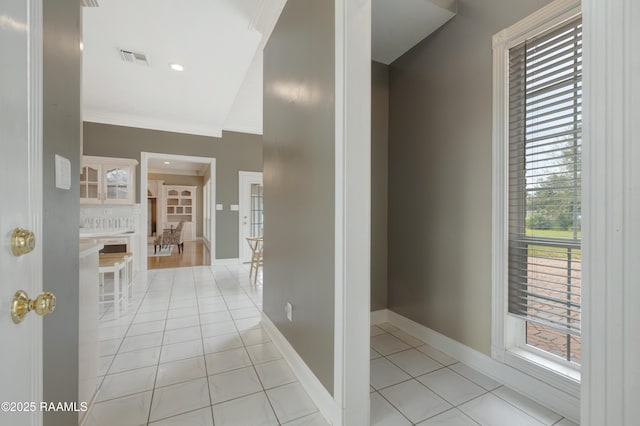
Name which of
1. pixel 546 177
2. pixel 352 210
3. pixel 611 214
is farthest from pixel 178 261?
pixel 611 214

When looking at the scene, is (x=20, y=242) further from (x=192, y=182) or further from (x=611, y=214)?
(x=192, y=182)

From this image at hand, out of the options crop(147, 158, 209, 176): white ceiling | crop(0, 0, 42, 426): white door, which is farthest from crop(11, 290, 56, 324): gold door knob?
crop(147, 158, 209, 176): white ceiling

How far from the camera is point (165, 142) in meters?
5.13

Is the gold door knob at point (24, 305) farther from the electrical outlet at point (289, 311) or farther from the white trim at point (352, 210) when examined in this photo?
the electrical outlet at point (289, 311)

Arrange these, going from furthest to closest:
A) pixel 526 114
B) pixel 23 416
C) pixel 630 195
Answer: pixel 526 114 → pixel 23 416 → pixel 630 195

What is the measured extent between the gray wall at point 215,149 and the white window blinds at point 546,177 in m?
4.93

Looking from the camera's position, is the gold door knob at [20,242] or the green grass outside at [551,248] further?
the green grass outside at [551,248]

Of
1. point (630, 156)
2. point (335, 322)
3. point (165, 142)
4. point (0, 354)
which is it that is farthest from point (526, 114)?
point (165, 142)

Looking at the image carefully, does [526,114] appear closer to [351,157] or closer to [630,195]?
[351,157]

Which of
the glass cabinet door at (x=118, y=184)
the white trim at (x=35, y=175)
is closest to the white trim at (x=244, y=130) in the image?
the glass cabinet door at (x=118, y=184)

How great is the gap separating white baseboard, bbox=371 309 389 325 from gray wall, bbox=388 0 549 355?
0.16m

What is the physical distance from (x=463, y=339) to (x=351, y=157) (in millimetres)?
1625

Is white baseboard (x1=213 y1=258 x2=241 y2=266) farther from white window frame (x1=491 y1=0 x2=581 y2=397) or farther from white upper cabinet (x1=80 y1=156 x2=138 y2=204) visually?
white window frame (x1=491 y1=0 x2=581 y2=397)

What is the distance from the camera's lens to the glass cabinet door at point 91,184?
433 cm
